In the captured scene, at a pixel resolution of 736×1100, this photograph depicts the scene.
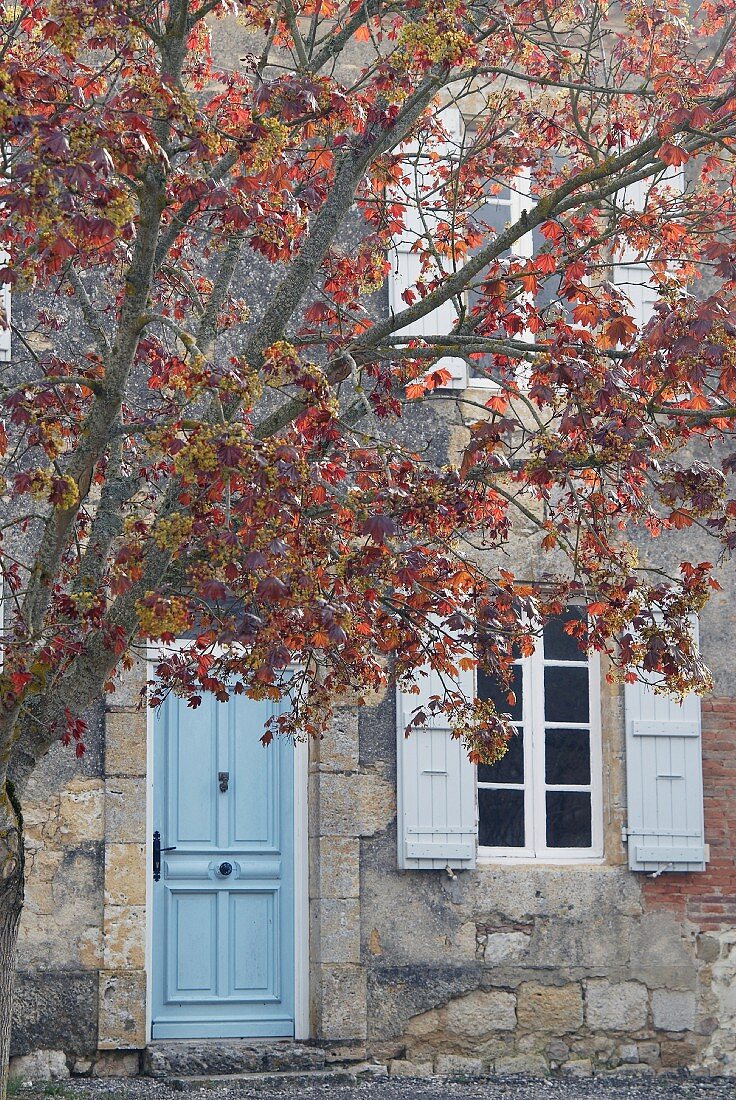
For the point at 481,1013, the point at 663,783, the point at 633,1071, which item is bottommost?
the point at 633,1071

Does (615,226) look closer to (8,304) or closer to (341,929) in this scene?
(8,304)

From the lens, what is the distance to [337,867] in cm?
770

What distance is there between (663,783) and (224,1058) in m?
2.84

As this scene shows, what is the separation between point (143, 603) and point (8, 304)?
432 centimetres

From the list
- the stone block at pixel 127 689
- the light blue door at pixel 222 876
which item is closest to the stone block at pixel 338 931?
the light blue door at pixel 222 876

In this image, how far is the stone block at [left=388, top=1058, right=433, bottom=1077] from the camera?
7.65 metres

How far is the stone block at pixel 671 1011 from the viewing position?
8.05 meters

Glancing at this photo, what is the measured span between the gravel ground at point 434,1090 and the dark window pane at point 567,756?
5.39ft

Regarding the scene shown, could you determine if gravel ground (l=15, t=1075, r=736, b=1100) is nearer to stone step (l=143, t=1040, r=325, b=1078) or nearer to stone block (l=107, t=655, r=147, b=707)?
stone step (l=143, t=1040, r=325, b=1078)

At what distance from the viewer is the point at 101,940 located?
7.26m

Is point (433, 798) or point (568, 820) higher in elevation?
point (433, 798)

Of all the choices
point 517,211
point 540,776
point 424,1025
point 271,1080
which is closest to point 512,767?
point 540,776

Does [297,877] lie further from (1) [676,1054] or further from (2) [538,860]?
(1) [676,1054]

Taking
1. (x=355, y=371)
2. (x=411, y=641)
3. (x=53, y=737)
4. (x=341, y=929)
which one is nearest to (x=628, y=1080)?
(x=341, y=929)
